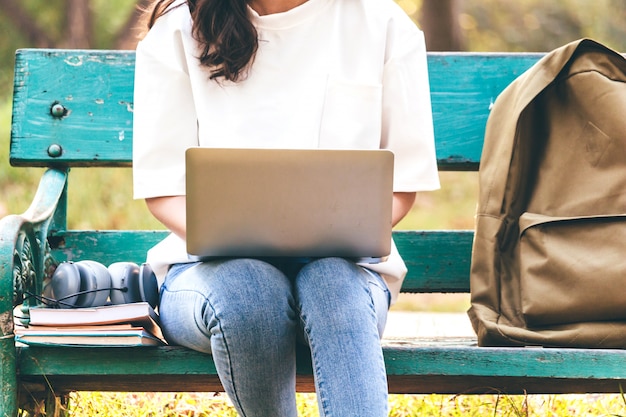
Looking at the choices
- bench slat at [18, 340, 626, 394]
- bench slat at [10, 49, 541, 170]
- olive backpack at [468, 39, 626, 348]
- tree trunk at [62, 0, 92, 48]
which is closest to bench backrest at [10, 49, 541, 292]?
bench slat at [10, 49, 541, 170]

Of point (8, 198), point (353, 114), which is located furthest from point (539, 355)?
point (8, 198)

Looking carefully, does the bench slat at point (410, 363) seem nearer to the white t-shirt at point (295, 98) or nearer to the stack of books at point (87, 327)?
the stack of books at point (87, 327)

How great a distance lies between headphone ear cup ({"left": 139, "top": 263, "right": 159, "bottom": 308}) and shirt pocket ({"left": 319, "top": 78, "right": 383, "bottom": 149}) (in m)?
0.49

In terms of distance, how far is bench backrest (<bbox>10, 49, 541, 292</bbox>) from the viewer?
246 centimetres

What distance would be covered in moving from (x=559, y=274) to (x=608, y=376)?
25 centimetres

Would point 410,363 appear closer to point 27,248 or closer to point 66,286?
point 66,286

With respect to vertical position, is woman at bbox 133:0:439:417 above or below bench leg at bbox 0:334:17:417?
above

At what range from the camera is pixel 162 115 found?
2.03 metres

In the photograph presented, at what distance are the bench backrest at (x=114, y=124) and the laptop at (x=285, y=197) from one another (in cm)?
89

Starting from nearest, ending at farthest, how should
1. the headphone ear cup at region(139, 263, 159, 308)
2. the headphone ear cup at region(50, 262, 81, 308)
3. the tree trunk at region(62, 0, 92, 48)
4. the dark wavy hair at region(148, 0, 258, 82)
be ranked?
the headphone ear cup at region(50, 262, 81, 308) < the headphone ear cup at region(139, 263, 159, 308) < the dark wavy hair at region(148, 0, 258, 82) < the tree trunk at region(62, 0, 92, 48)

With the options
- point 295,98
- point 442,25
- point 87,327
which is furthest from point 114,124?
point 442,25

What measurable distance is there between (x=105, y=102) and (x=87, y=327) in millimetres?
896

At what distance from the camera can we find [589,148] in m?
2.03

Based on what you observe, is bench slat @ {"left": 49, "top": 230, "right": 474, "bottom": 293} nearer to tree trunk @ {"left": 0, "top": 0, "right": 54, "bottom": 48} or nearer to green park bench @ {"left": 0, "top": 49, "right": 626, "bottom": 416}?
green park bench @ {"left": 0, "top": 49, "right": 626, "bottom": 416}
